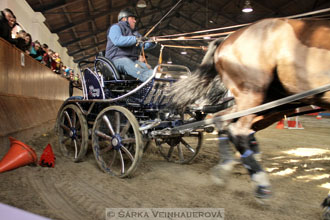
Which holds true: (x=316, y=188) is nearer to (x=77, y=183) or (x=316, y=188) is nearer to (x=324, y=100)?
(x=324, y=100)

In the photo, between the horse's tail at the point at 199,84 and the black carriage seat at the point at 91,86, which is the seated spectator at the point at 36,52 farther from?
the horse's tail at the point at 199,84

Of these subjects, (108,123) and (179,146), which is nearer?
(108,123)

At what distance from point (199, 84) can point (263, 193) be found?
3.64ft

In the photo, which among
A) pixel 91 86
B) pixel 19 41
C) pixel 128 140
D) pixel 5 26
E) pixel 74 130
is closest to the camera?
pixel 128 140

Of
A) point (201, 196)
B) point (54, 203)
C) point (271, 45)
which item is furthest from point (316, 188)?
point (54, 203)

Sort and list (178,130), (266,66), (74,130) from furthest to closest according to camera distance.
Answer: (74,130)
(178,130)
(266,66)

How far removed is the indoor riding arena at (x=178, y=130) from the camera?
6.67 feet

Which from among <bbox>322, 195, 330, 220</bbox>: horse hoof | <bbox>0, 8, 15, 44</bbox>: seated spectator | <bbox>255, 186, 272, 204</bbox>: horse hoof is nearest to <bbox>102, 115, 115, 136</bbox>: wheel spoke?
<bbox>255, 186, 272, 204</bbox>: horse hoof

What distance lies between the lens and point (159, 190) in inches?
102

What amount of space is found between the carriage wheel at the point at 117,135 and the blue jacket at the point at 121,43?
2.62 ft

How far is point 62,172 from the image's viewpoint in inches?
121

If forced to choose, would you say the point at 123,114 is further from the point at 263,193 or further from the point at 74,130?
the point at 263,193

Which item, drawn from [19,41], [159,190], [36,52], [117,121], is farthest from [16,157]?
[36,52]

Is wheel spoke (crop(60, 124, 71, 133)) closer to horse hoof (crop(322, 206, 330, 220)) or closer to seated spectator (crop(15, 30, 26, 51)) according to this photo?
seated spectator (crop(15, 30, 26, 51))
